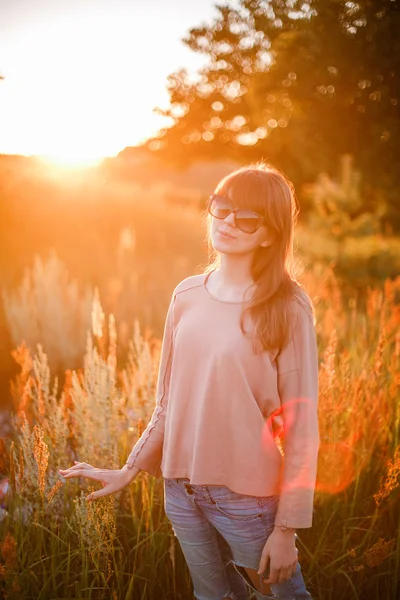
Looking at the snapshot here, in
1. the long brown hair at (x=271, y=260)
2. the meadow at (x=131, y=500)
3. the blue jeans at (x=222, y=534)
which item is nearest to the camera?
the long brown hair at (x=271, y=260)

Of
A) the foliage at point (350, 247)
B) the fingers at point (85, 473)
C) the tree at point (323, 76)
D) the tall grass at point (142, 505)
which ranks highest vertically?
the tree at point (323, 76)

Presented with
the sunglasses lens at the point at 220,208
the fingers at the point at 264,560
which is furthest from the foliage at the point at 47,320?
the fingers at the point at 264,560

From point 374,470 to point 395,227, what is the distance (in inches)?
447

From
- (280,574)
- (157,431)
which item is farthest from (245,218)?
(280,574)

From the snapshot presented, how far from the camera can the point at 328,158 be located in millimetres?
12461

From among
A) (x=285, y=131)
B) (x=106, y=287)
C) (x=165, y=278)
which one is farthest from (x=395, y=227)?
(x=106, y=287)

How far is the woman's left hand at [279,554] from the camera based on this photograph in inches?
53.4

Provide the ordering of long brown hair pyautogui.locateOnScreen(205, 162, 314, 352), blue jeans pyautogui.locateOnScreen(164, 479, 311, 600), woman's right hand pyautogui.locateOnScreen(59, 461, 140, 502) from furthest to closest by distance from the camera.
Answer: woman's right hand pyautogui.locateOnScreen(59, 461, 140, 502) < blue jeans pyautogui.locateOnScreen(164, 479, 311, 600) < long brown hair pyautogui.locateOnScreen(205, 162, 314, 352)

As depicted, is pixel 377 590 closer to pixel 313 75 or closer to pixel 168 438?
pixel 168 438

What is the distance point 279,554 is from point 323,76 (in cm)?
812

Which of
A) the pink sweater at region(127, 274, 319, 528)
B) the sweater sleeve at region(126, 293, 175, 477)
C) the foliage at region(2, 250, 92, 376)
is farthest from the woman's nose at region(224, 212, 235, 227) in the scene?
the foliage at region(2, 250, 92, 376)

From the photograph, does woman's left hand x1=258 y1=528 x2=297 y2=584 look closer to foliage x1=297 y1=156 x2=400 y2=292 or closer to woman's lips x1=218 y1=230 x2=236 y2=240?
woman's lips x1=218 y1=230 x2=236 y2=240

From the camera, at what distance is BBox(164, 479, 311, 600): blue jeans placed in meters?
1.44

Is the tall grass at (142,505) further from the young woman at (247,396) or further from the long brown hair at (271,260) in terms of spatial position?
the long brown hair at (271,260)
